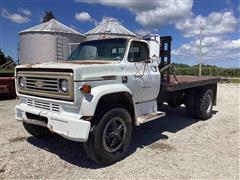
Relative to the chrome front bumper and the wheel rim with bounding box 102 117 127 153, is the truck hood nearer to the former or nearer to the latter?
the chrome front bumper

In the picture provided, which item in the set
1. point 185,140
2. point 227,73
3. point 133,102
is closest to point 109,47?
point 133,102

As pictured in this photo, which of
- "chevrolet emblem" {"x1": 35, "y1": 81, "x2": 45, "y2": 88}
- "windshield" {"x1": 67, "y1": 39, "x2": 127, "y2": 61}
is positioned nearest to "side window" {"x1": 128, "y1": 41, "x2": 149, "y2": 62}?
"windshield" {"x1": 67, "y1": 39, "x2": 127, "y2": 61}

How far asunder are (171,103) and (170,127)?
129cm

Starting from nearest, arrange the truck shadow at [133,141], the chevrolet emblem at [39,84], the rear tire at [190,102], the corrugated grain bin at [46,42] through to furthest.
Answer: the chevrolet emblem at [39,84], the truck shadow at [133,141], the rear tire at [190,102], the corrugated grain bin at [46,42]

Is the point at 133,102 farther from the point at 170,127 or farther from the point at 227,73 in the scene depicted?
the point at 227,73

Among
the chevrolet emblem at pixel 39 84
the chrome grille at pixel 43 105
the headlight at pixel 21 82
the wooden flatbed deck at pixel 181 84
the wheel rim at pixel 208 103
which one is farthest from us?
the wheel rim at pixel 208 103

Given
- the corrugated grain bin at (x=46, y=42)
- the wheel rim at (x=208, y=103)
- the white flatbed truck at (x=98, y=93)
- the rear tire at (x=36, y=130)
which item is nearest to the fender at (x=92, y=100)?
the white flatbed truck at (x=98, y=93)

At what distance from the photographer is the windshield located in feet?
17.4

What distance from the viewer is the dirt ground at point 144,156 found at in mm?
4168

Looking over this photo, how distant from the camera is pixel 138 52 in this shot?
557cm

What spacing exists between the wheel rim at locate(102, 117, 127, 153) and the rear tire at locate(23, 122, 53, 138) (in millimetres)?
1938

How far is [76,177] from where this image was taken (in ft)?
13.2

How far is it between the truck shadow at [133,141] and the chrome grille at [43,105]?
98 centimetres

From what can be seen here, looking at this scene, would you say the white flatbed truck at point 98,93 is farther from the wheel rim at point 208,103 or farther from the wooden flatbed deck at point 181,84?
the wheel rim at point 208,103
